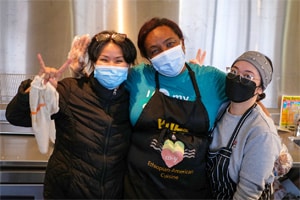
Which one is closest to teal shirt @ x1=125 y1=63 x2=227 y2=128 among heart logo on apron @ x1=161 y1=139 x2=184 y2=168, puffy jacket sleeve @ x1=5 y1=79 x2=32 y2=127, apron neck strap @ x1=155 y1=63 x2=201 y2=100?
apron neck strap @ x1=155 y1=63 x2=201 y2=100

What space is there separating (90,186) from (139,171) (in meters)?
0.16

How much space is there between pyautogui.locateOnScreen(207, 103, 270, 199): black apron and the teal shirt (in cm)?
5

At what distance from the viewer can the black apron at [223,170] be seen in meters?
0.96

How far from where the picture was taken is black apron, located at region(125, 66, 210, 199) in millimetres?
982

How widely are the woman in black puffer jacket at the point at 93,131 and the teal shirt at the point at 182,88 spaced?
0.05 metres

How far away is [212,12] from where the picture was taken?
5.44ft

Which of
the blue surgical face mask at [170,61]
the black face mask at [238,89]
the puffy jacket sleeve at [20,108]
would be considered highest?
the blue surgical face mask at [170,61]

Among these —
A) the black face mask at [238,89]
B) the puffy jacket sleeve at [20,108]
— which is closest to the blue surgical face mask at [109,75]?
the puffy jacket sleeve at [20,108]

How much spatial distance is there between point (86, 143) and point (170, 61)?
0.37 m

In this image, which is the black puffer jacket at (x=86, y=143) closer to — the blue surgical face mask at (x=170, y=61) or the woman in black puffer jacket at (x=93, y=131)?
the woman in black puffer jacket at (x=93, y=131)

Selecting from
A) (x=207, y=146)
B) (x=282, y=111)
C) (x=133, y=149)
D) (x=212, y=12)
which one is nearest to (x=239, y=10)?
(x=212, y=12)

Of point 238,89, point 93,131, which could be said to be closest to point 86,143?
point 93,131

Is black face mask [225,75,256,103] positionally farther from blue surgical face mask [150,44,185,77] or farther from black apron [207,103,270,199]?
blue surgical face mask [150,44,185,77]

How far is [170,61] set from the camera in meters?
0.99
